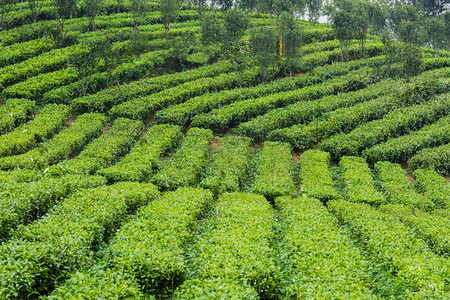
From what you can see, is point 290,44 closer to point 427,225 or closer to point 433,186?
point 433,186

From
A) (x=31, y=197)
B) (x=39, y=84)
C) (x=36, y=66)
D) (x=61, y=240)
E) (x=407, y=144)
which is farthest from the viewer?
(x=36, y=66)

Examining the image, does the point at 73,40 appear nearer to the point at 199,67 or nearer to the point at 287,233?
the point at 199,67

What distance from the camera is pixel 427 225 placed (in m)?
14.6

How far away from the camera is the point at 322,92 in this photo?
1273 inches

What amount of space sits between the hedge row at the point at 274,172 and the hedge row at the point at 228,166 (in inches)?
44.1

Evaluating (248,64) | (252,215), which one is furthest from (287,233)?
(248,64)

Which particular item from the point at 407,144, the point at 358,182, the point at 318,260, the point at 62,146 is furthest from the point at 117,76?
the point at 318,260

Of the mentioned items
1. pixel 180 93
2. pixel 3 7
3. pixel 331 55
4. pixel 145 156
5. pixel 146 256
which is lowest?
pixel 146 256

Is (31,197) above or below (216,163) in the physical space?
above

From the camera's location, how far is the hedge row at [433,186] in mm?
18656

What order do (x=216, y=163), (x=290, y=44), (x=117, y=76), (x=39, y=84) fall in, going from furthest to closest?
(x=290, y=44) < (x=117, y=76) < (x=39, y=84) < (x=216, y=163)

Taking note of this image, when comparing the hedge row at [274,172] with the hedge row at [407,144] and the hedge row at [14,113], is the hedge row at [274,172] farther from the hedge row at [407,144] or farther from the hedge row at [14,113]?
the hedge row at [14,113]

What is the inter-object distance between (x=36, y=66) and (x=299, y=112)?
76.7 ft

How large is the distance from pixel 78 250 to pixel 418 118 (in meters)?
28.8
